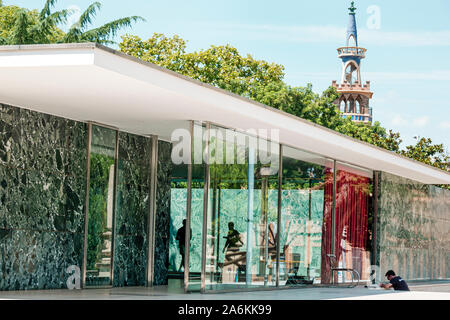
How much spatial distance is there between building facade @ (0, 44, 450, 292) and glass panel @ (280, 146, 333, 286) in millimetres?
42

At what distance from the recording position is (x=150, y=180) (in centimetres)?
1576

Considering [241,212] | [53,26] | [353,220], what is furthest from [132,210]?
[53,26]

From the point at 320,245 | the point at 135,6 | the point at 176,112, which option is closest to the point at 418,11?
the point at 135,6

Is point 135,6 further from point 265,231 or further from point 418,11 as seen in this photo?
point 265,231

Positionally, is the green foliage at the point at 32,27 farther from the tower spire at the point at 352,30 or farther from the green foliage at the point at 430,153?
the tower spire at the point at 352,30

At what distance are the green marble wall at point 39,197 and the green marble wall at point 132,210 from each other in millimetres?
1053

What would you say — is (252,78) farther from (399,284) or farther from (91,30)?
(399,284)

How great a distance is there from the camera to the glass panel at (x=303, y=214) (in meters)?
16.3

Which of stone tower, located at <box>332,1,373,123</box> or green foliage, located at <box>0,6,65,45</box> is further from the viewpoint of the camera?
stone tower, located at <box>332,1,373,123</box>

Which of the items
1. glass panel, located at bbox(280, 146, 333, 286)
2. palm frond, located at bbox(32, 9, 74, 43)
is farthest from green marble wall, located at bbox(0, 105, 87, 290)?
palm frond, located at bbox(32, 9, 74, 43)

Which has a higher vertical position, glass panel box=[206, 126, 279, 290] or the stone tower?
the stone tower

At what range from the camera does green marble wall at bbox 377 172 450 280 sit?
21719mm

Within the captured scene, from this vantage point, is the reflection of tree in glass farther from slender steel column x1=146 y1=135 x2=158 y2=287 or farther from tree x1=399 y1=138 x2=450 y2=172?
tree x1=399 y1=138 x2=450 y2=172

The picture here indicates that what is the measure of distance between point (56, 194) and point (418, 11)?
48.3m
